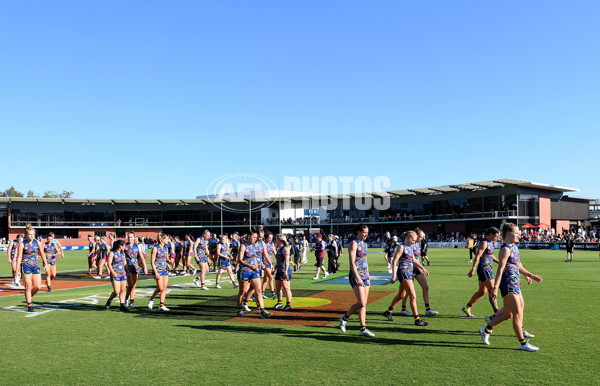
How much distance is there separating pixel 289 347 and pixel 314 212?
76.2 m

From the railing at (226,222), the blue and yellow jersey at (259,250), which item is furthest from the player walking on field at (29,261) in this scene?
the railing at (226,222)

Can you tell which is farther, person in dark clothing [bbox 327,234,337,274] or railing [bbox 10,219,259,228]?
railing [bbox 10,219,259,228]

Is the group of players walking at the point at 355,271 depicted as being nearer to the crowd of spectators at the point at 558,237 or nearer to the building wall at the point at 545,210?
the crowd of spectators at the point at 558,237

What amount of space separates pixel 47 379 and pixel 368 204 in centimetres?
7487

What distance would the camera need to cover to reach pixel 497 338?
28.1ft

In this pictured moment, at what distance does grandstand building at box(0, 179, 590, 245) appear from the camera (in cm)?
6494

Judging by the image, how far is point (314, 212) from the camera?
276ft

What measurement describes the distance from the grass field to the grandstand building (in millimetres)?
54336

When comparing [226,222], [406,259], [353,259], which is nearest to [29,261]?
[353,259]

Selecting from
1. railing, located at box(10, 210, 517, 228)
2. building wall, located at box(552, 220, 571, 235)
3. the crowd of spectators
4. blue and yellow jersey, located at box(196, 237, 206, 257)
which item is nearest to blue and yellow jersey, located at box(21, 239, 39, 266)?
blue and yellow jersey, located at box(196, 237, 206, 257)

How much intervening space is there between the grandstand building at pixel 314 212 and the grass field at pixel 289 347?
54.3 metres

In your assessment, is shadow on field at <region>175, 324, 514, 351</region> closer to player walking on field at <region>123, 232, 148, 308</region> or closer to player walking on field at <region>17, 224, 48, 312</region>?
player walking on field at <region>123, 232, 148, 308</region>

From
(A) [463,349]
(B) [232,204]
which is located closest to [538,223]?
(B) [232,204]

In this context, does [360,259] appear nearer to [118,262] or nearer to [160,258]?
[160,258]
